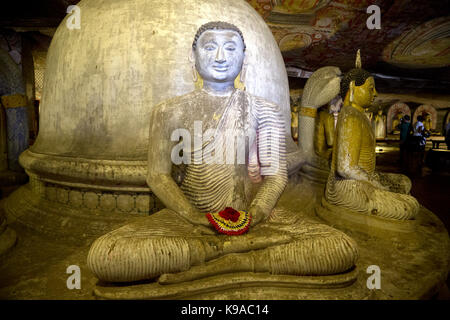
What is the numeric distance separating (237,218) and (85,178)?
1593 millimetres

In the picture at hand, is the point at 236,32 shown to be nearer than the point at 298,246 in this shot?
No

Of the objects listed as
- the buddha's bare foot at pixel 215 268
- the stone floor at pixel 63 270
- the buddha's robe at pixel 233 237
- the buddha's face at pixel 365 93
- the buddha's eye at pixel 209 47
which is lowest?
the stone floor at pixel 63 270

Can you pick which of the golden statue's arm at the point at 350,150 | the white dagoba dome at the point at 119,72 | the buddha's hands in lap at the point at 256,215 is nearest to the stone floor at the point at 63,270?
the buddha's hands in lap at the point at 256,215

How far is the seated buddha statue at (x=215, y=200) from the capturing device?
1548mm

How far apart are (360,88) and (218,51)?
5.74 feet

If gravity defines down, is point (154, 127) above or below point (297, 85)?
below

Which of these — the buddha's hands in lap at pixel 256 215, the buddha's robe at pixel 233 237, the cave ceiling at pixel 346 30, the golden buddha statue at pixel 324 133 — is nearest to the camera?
the buddha's robe at pixel 233 237

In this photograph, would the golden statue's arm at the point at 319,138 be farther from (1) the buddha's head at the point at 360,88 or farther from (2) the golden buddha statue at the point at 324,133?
(1) the buddha's head at the point at 360,88

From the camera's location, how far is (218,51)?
6.02ft

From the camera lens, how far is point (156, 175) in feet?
6.35

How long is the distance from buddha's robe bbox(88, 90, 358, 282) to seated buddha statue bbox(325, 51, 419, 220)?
969 millimetres

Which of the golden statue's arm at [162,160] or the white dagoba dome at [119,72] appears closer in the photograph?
the golden statue's arm at [162,160]

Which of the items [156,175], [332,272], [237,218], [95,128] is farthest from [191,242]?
[95,128]

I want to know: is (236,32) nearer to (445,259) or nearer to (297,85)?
(445,259)
